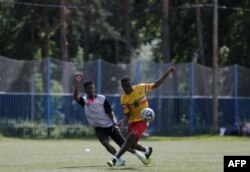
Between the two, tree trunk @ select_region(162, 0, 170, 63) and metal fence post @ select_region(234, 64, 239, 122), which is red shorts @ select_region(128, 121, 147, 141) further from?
tree trunk @ select_region(162, 0, 170, 63)

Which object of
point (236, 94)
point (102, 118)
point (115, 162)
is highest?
point (236, 94)

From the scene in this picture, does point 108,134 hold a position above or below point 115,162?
above

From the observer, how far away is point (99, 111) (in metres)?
19.5

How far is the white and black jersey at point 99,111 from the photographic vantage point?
63.9 ft

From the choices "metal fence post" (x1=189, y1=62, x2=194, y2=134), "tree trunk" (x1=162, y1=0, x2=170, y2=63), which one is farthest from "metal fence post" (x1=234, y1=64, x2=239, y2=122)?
"tree trunk" (x1=162, y1=0, x2=170, y2=63)

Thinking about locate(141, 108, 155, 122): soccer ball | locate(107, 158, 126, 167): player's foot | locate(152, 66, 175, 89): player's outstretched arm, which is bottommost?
locate(107, 158, 126, 167): player's foot

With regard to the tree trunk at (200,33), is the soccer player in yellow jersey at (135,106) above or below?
below

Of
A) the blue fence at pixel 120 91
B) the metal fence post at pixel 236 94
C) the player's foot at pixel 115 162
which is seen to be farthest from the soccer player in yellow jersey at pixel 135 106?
the metal fence post at pixel 236 94

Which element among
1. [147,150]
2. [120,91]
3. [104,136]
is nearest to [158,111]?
[120,91]

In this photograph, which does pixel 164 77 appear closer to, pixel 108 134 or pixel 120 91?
pixel 108 134

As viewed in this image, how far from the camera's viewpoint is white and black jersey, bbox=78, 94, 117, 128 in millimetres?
19469

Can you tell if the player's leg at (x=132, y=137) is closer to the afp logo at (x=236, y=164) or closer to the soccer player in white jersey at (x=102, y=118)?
the soccer player in white jersey at (x=102, y=118)

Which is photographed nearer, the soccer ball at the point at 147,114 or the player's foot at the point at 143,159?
the soccer ball at the point at 147,114

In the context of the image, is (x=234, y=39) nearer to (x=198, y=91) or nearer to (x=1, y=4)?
(x=198, y=91)
